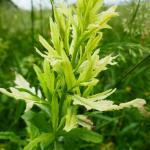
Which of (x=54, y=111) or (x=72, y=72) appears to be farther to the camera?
(x=54, y=111)

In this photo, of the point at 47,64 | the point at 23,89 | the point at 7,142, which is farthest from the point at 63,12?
the point at 7,142

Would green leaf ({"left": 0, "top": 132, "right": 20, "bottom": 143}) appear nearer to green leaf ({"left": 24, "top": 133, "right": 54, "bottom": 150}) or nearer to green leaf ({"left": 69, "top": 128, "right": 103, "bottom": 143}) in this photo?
green leaf ({"left": 24, "top": 133, "right": 54, "bottom": 150})

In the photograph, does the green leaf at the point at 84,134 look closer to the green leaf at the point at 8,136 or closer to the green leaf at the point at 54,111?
the green leaf at the point at 54,111

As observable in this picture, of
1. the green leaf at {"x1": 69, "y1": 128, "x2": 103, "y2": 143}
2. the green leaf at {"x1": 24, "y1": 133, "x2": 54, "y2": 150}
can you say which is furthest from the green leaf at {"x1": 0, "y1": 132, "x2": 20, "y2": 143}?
the green leaf at {"x1": 69, "y1": 128, "x2": 103, "y2": 143}

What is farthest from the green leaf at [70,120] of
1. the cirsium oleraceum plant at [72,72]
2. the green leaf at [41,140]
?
the green leaf at [41,140]

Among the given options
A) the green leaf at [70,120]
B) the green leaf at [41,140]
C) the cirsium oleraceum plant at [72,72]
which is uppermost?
the cirsium oleraceum plant at [72,72]

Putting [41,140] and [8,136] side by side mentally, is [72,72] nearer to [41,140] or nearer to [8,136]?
[41,140]

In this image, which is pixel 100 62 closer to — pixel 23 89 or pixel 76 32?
pixel 76 32

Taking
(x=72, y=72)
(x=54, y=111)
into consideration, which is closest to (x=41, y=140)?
(x=54, y=111)
